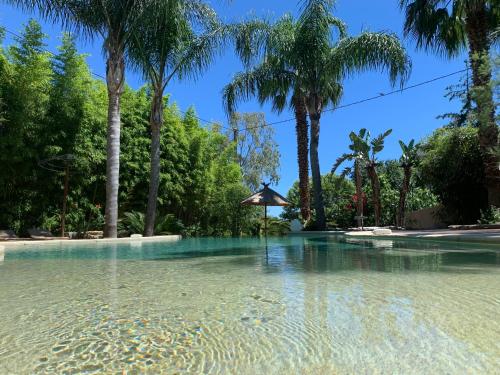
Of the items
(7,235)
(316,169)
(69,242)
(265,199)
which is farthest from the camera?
(316,169)

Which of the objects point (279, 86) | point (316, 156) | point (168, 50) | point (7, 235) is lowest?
point (7, 235)

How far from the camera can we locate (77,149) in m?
11.9

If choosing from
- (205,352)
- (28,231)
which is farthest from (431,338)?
(28,231)

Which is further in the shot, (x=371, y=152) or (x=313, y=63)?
(x=371, y=152)

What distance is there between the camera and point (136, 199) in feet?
48.1

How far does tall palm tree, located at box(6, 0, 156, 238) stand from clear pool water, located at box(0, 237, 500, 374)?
683cm

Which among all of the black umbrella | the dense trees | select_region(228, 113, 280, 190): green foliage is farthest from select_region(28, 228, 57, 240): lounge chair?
select_region(228, 113, 280, 190): green foliage

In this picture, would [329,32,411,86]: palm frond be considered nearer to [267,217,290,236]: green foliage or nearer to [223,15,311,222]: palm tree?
[223,15,311,222]: palm tree

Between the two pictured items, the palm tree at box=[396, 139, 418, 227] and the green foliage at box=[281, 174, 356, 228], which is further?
the green foliage at box=[281, 174, 356, 228]

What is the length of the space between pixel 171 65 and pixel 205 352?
11931 millimetres

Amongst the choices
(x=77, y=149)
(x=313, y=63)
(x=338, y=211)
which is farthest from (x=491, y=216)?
(x=77, y=149)

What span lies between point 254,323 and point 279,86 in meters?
14.8

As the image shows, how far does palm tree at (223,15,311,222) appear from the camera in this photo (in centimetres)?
1480

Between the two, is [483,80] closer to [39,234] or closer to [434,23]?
[434,23]
